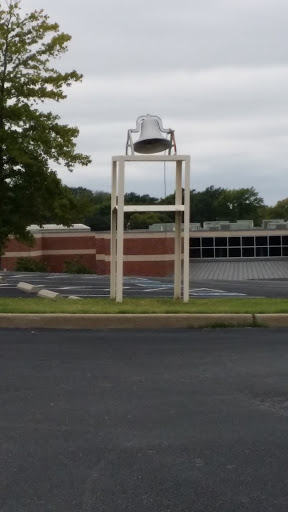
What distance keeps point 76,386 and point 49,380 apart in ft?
1.31

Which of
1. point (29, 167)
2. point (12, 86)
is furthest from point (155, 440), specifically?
point (12, 86)

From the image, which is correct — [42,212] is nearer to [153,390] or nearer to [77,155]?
[77,155]

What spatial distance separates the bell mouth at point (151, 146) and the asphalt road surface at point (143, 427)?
596 centimetres

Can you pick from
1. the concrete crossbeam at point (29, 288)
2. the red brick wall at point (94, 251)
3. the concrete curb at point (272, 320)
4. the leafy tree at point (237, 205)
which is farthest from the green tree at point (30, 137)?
the leafy tree at point (237, 205)

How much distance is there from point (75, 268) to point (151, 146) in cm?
4393

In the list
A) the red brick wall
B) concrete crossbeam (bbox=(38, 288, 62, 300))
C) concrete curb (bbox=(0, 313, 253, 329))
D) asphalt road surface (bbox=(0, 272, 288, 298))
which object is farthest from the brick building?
concrete curb (bbox=(0, 313, 253, 329))

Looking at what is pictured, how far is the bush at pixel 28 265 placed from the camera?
57309 mm

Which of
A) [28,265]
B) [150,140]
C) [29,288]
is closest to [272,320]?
[150,140]

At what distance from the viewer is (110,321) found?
11273mm

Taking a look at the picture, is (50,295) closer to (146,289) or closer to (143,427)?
(146,289)

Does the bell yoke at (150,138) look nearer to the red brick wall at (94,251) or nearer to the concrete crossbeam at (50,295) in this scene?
the concrete crossbeam at (50,295)

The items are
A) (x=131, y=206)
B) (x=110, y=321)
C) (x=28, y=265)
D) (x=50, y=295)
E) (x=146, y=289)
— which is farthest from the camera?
(x=28, y=265)

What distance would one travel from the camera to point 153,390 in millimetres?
6977

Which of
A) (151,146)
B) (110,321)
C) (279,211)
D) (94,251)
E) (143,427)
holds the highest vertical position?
(279,211)
